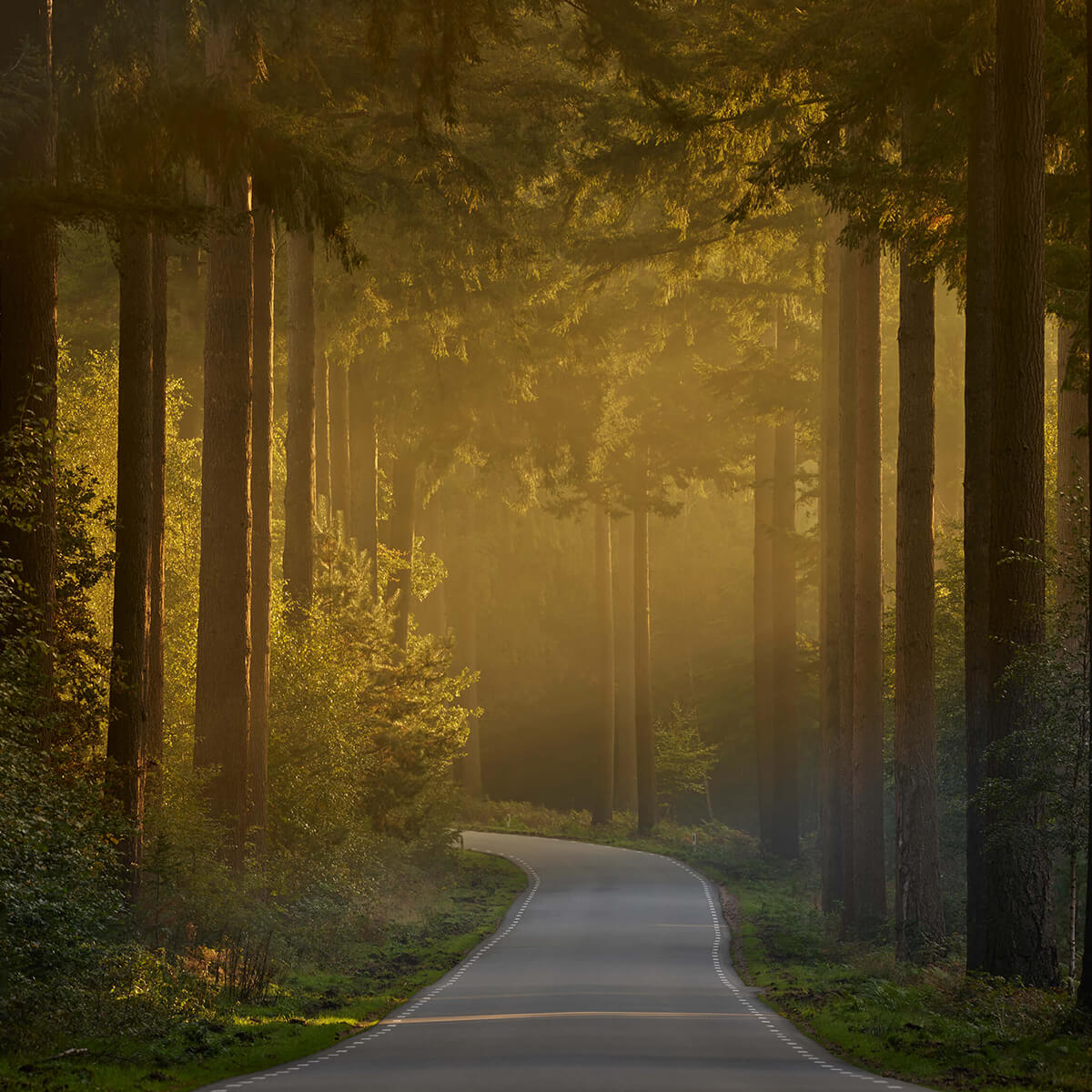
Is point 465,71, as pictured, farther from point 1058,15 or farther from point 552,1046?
point 552,1046

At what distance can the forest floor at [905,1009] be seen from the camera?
13.3 metres

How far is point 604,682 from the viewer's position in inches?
2196

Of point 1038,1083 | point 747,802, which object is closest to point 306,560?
point 1038,1083

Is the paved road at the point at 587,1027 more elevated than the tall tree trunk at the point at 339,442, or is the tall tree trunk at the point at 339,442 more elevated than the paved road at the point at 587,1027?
the tall tree trunk at the point at 339,442

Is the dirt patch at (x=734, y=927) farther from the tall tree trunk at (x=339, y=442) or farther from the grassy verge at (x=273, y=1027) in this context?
the tall tree trunk at (x=339, y=442)

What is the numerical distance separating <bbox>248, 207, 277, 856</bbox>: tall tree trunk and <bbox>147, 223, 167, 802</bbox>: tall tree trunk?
2.62 m

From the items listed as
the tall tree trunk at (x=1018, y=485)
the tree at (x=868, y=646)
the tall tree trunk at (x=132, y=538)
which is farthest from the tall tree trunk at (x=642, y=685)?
the tall tree trunk at (x=1018, y=485)

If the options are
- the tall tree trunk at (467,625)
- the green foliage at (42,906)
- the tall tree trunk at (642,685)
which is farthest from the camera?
the tall tree trunk at (467,625)

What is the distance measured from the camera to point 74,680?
17312 mm

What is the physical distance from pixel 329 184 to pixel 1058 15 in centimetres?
909

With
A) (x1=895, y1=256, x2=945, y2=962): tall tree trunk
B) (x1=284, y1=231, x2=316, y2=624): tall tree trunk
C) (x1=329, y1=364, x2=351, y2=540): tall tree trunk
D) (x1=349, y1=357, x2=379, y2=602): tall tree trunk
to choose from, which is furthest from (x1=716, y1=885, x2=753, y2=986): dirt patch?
(x1=329, y1=364, x2=351, y2=540): tall tree trunk

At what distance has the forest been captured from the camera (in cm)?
1608

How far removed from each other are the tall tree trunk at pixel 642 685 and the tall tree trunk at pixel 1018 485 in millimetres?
35800

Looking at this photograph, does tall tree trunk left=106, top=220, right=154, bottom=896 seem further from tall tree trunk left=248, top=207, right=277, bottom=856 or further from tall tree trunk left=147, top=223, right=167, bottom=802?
tall tree trunk left=248, top=207, right=277, bottom=856
